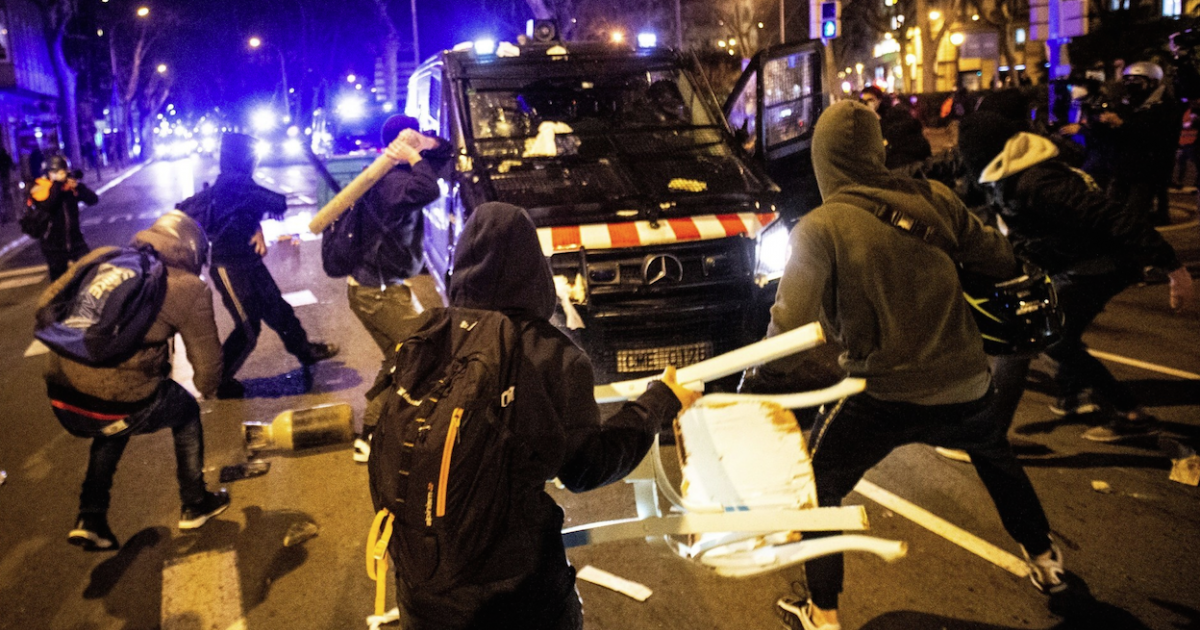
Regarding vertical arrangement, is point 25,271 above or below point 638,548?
above

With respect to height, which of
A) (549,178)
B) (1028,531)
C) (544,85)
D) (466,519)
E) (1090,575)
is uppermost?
(544,85)

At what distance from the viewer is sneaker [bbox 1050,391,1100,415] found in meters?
5.37

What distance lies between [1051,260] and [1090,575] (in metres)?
1.76

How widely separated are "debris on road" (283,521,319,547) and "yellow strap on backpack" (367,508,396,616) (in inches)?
98.2

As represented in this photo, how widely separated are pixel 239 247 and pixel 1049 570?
5.80 meters

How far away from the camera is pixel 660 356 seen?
543 centimetres

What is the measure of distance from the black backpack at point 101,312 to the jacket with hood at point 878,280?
284 centimetres

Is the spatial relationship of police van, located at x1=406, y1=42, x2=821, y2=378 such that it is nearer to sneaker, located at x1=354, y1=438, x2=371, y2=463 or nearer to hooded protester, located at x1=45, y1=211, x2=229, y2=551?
sneaker, located at x1=354, y1=438, x2=371, y2=463

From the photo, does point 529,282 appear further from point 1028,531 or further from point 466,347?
point 1028,531

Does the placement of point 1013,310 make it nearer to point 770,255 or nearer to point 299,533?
point 770,255

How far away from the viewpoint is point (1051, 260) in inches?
183

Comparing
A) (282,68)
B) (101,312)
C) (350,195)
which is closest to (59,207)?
(350,195)

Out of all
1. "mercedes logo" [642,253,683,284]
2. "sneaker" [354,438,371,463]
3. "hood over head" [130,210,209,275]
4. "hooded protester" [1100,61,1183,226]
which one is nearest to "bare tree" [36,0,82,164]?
"hood over head" [130,210,209,275]

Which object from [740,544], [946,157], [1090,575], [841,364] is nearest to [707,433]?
[740,544]
